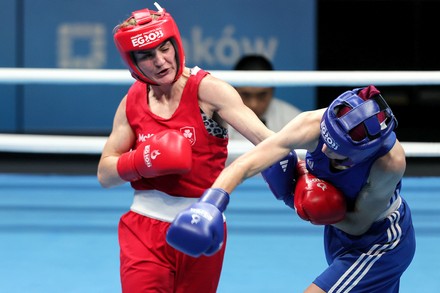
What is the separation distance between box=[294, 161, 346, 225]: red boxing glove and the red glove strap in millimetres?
482

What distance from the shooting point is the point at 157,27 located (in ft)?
8.41

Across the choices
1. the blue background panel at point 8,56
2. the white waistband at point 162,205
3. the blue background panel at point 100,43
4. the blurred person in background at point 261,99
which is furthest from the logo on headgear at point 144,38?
the blue background panel at point 8,56

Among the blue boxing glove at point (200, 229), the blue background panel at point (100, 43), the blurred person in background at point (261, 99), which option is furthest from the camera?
the blue background panel at point (100, 43)

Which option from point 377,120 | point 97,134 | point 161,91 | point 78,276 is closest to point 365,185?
point 377,120

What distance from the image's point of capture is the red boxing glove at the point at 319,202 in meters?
2.54

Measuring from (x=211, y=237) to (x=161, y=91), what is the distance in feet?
2.37

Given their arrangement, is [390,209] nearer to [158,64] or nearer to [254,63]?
[158,64]

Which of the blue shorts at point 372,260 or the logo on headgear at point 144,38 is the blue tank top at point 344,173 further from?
the logo on headgear at point 144,38

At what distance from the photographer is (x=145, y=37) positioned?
2541 millimetres

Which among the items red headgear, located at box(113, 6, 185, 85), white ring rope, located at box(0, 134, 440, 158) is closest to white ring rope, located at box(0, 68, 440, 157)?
white ring rope, located at box(0, 134, 440, 158)

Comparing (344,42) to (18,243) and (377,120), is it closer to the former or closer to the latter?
(18,243)

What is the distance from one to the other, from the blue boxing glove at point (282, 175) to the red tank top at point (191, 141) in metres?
0.16

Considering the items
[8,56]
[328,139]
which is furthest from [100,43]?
[328,139]

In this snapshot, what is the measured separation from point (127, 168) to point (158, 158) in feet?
0.50
